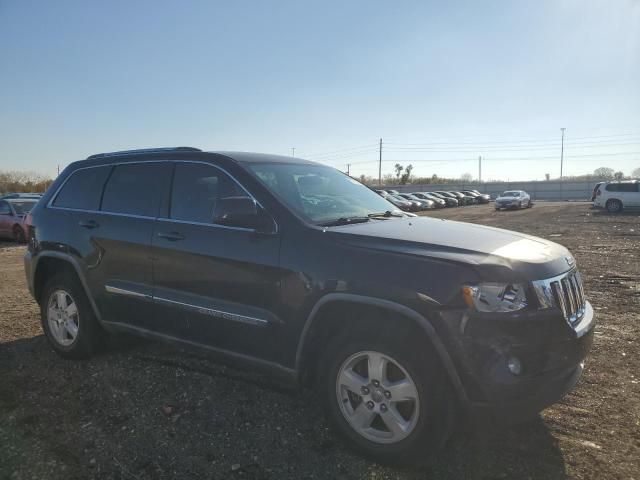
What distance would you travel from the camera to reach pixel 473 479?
276 cm

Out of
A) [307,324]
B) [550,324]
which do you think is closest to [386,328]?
[307,324]

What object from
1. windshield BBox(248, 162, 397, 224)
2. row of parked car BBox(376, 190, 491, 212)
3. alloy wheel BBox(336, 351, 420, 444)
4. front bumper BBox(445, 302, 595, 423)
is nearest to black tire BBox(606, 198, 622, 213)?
row of parked car BBox(376, 190, 491, 212)

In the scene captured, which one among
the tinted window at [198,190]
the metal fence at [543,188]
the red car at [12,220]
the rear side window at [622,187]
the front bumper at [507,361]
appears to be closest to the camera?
the front bumper at [507,361]

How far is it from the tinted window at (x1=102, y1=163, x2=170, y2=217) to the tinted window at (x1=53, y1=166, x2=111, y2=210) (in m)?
0.13

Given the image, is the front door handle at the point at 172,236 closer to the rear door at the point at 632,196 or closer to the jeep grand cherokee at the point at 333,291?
the jeep grand cherokee at the point at 333,291

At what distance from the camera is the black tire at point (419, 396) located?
106 inches

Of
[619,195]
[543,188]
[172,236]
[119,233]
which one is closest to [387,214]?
[172,236]

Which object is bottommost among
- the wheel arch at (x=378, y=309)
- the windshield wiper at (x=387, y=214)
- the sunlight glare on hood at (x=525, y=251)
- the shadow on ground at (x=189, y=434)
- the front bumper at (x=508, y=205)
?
the shadow on ground at (x=189, y=434)

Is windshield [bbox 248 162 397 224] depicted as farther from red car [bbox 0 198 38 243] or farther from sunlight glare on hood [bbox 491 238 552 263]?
red car [bbox 0 198 38 243]

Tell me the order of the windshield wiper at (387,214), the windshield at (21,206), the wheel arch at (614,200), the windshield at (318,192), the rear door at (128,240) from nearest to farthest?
the windshield at (318,192) → the windshield wiper at (387,214) → the rear door at (128,240) → the windshield at (21,206) → the wheel arch at (614,200)

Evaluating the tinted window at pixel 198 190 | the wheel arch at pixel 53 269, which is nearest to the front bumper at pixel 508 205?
the wheel arch at pixel 53 269

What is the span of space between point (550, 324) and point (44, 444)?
3.20 meters

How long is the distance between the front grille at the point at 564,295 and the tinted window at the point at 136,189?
2.93 meters

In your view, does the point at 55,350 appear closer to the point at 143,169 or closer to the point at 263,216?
the point at 143,169
